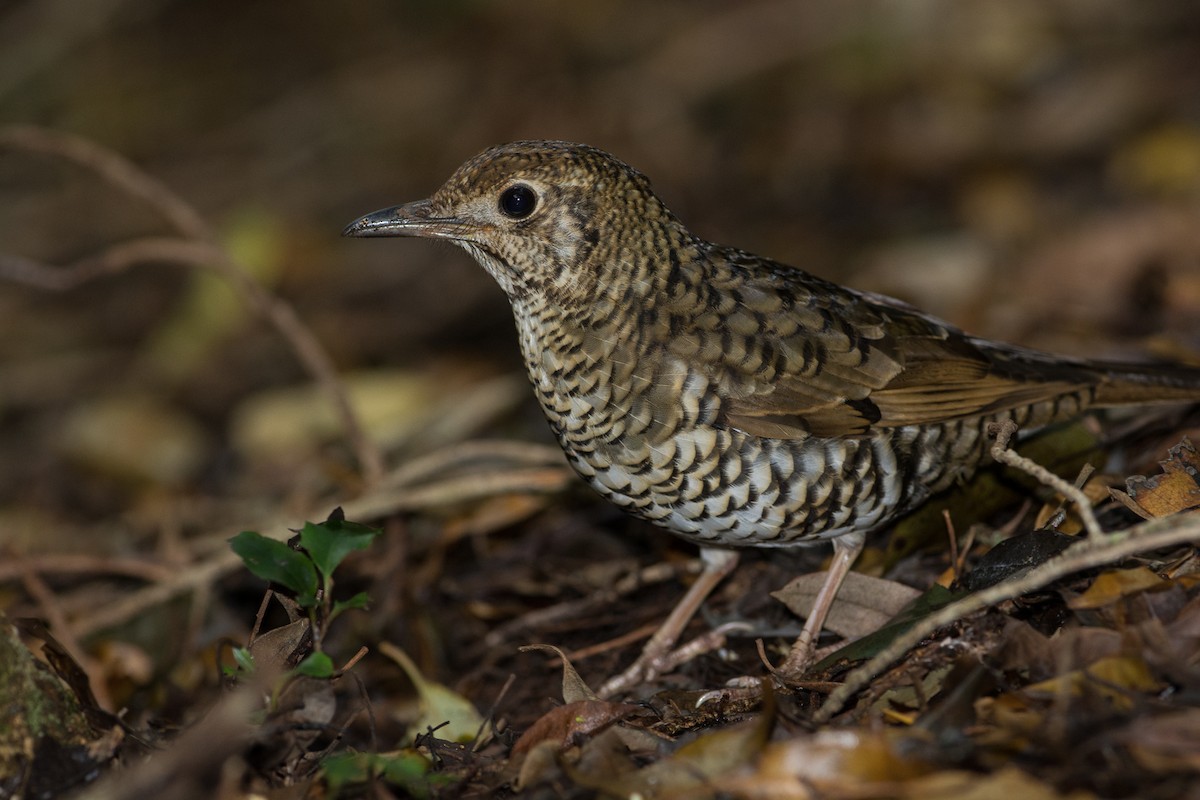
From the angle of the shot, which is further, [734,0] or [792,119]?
[734,0]

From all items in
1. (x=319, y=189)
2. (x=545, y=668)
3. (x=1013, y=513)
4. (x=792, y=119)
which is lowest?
(x=545, y=668)

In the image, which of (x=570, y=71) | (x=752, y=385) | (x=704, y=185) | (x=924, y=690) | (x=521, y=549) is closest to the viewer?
(x=924, y=690)

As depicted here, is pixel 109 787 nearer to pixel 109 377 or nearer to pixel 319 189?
pixel 109 377

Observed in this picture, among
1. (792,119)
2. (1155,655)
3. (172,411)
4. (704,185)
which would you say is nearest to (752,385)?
(1155,655)

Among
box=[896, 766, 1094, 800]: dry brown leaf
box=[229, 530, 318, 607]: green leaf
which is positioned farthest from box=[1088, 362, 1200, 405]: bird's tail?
box=[229, 530, 318, 607]: green leaf

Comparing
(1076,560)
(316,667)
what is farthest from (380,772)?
(1076,560)

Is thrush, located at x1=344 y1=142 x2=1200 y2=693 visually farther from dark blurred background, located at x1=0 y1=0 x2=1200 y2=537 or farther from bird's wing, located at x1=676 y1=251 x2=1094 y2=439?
dark blurred background, located at x1=0 y1=0 x2=1200 y2=537

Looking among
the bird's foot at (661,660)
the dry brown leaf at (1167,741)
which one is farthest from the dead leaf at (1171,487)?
the bird's foot at (661,660)
